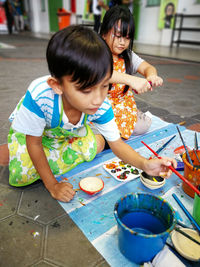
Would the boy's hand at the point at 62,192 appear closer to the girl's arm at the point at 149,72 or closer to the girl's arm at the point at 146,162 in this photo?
the girl's arm at the point at 146,162

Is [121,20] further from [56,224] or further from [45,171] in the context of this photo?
[56,224]

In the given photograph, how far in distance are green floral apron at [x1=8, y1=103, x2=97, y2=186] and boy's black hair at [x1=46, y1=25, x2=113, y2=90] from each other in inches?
13.2

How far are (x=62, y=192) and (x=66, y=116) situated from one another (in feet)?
1.04

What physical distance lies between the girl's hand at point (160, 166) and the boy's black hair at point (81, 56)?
34 centimetres

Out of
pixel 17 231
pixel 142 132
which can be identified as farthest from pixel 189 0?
pixel 17 231

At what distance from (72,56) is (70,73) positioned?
0.05 metres

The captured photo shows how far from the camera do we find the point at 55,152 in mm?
1128

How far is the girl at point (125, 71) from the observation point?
1.19 meters

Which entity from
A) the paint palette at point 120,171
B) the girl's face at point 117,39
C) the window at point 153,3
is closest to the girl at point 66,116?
the paint palette at point 120,171

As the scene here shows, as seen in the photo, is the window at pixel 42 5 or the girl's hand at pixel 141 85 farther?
the window at pixel 42 5

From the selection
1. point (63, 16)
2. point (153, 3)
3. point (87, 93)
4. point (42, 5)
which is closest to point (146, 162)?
point (87, 93)

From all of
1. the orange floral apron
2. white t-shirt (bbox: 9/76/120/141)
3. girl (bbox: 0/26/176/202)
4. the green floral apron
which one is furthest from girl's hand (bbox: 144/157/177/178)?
the orange floral apron

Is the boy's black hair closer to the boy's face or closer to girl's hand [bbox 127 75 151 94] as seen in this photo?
the boy's face

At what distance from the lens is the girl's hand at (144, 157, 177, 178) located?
2.49 feet
